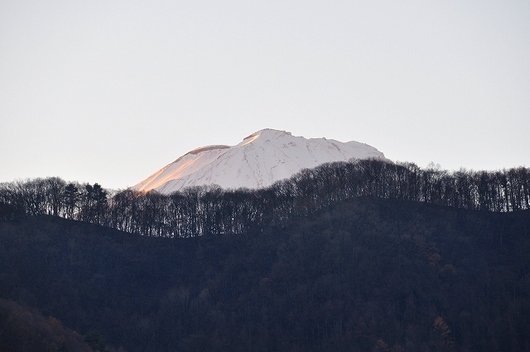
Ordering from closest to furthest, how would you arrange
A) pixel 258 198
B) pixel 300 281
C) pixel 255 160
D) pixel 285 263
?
pixel 300 281 < pixel 285 263 < pixel 258 198 < pixel 255 160

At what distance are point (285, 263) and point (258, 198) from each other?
17.6 metres

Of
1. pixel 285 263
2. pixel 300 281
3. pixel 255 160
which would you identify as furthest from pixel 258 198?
pixel 255 160

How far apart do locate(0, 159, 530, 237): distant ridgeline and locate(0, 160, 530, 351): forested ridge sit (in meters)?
0.24

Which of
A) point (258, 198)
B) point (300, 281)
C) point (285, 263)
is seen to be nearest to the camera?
point (300, 281)

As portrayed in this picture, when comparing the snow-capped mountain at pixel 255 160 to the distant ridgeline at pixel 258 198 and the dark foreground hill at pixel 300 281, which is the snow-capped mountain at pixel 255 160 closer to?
the distant ridgeline at pixel 258 198

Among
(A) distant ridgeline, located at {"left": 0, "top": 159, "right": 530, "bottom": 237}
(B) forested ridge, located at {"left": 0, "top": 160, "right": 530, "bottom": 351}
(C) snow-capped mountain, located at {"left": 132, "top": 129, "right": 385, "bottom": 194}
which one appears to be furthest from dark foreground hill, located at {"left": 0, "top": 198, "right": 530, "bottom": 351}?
(C) snow-capped mountain, located at {"left": 132, "top": 129, "right": 385, "bottom": 194}

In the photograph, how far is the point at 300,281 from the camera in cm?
12188

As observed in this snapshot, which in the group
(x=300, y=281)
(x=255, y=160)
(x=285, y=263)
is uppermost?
(x=255, y=160)

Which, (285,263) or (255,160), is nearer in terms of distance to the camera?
(285,263)

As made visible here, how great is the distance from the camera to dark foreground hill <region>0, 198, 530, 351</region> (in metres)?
112

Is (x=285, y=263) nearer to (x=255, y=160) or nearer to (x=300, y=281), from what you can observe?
(x=300, y=281)

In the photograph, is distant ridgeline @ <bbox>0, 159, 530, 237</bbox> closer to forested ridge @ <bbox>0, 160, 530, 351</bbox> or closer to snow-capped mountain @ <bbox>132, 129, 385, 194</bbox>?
forested ridge @ <bbox>0, 160, 530, 351</bbox>

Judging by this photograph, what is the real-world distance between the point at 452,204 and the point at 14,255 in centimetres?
6315

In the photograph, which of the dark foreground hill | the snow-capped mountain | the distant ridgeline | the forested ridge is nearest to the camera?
the dark foreground hill
